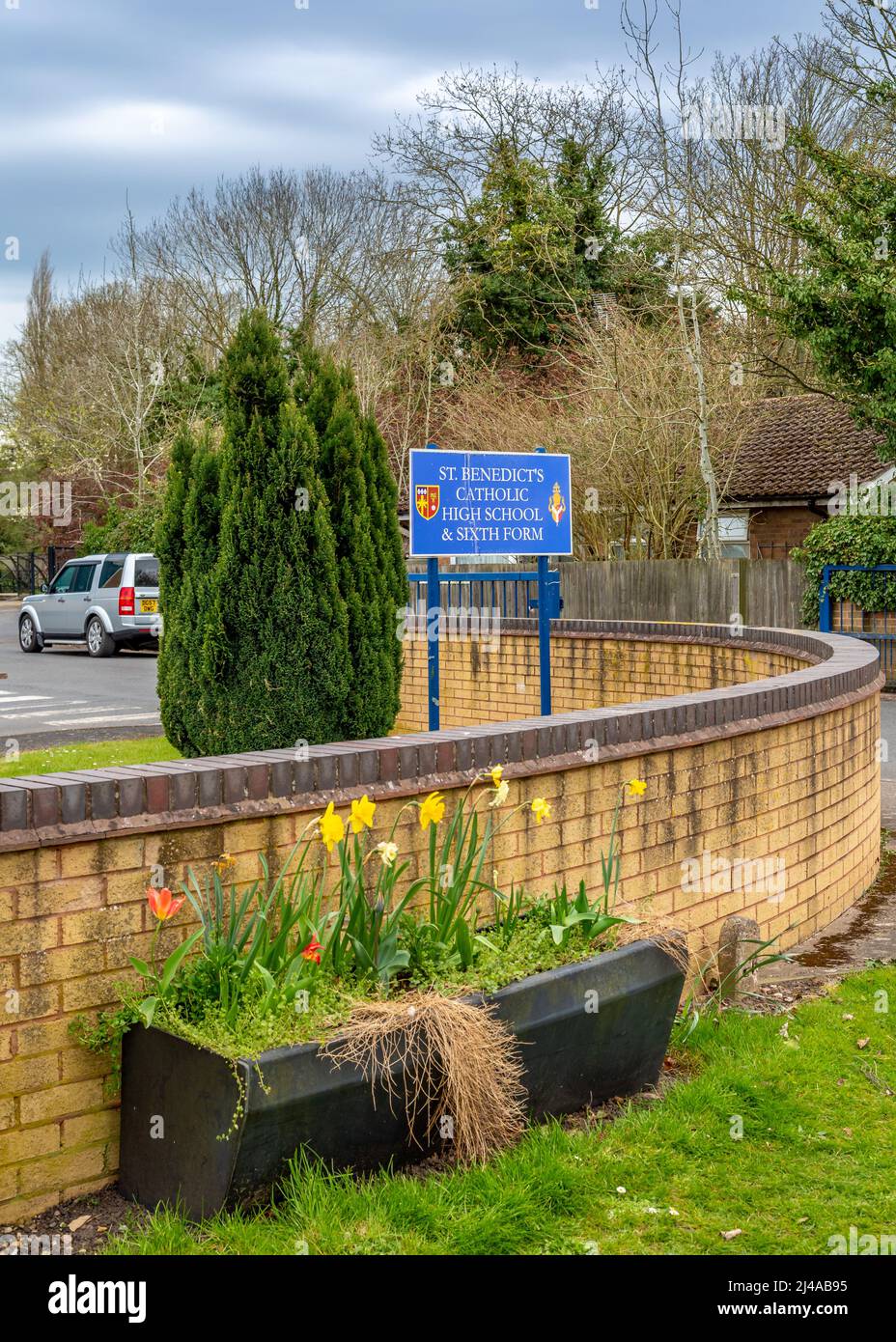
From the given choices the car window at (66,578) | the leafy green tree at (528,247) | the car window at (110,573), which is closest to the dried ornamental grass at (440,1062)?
the car window at (110,573)

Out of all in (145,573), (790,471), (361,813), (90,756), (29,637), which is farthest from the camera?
(790,471)

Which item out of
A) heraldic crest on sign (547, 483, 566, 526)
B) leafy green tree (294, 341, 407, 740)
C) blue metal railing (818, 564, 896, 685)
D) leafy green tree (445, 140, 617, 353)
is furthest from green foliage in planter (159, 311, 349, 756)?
leafy green tree (445, 140, 617, 353)

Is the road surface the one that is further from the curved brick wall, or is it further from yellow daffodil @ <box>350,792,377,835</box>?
yellow daffodil @ <box>350,792,377,835</box>

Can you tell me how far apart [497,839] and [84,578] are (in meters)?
21.7

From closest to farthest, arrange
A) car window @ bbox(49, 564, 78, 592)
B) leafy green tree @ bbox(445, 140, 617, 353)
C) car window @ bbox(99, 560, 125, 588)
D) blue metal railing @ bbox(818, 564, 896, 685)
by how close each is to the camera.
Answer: blue metal railing @ bbox(818, 564, 896, 685) → car window @ bbox(99, 560, 125, 588) → car window @ bbox(49, 564, 78, 592) → leafy green tree @ bbox(445, 140, 617, 353)

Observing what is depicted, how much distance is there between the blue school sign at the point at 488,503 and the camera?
8.92 metres

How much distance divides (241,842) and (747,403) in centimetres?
2103

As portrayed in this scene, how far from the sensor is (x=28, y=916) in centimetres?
323

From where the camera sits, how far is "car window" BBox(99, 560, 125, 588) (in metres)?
24.1

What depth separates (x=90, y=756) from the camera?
1161cm

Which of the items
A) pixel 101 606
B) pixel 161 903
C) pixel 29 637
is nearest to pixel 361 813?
pixel 161 903

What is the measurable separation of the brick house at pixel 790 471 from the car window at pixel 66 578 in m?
13.1

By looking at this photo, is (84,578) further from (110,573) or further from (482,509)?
(482,509)

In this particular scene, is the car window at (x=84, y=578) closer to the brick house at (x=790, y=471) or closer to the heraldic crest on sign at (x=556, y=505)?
the brick house at (x=790, y=471)
